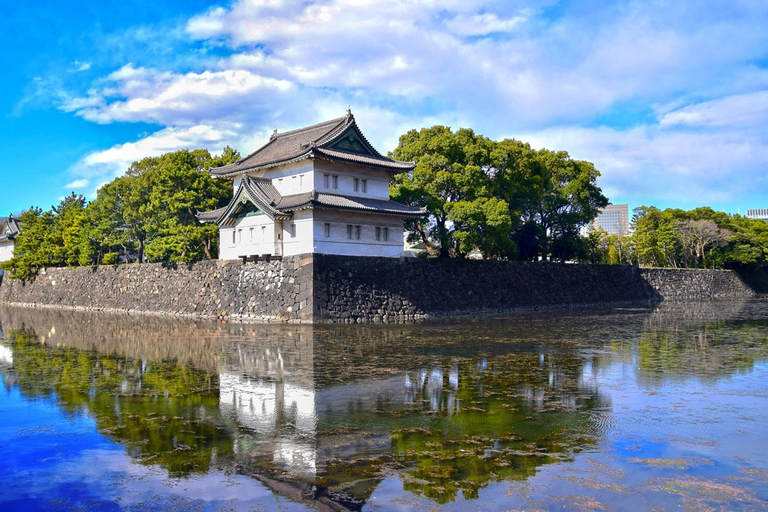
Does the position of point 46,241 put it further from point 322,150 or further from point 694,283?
point 694,283

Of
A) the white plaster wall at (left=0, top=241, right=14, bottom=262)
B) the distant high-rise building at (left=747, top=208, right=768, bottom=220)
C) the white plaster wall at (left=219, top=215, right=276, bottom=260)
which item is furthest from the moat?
the distant high-rise building at (left=747, top=208, right=768, bottom=220)

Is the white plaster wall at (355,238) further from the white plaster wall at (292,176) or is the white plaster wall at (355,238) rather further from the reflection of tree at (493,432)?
the reflection of tree at (493,432)

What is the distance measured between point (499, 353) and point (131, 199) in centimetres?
2983

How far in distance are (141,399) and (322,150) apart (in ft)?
64.1

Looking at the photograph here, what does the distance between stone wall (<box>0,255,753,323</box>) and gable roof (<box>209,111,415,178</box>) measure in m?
4.95

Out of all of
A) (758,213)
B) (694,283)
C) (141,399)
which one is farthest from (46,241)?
(758,213)

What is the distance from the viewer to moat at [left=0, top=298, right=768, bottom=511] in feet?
20.3

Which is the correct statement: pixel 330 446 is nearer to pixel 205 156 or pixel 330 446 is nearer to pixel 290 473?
pixel 290 473

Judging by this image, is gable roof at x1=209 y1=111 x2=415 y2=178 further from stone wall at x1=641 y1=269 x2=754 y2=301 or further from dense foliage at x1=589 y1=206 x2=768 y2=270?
dense foliage at x1=589 y1=206 x2=768 y2=270

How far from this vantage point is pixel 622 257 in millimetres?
66062

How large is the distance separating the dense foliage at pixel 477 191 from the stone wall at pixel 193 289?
8.89 meters

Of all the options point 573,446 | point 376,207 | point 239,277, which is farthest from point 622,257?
point 573,446

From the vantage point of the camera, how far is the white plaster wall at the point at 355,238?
28.0 metres

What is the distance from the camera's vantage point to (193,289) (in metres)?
32.1
